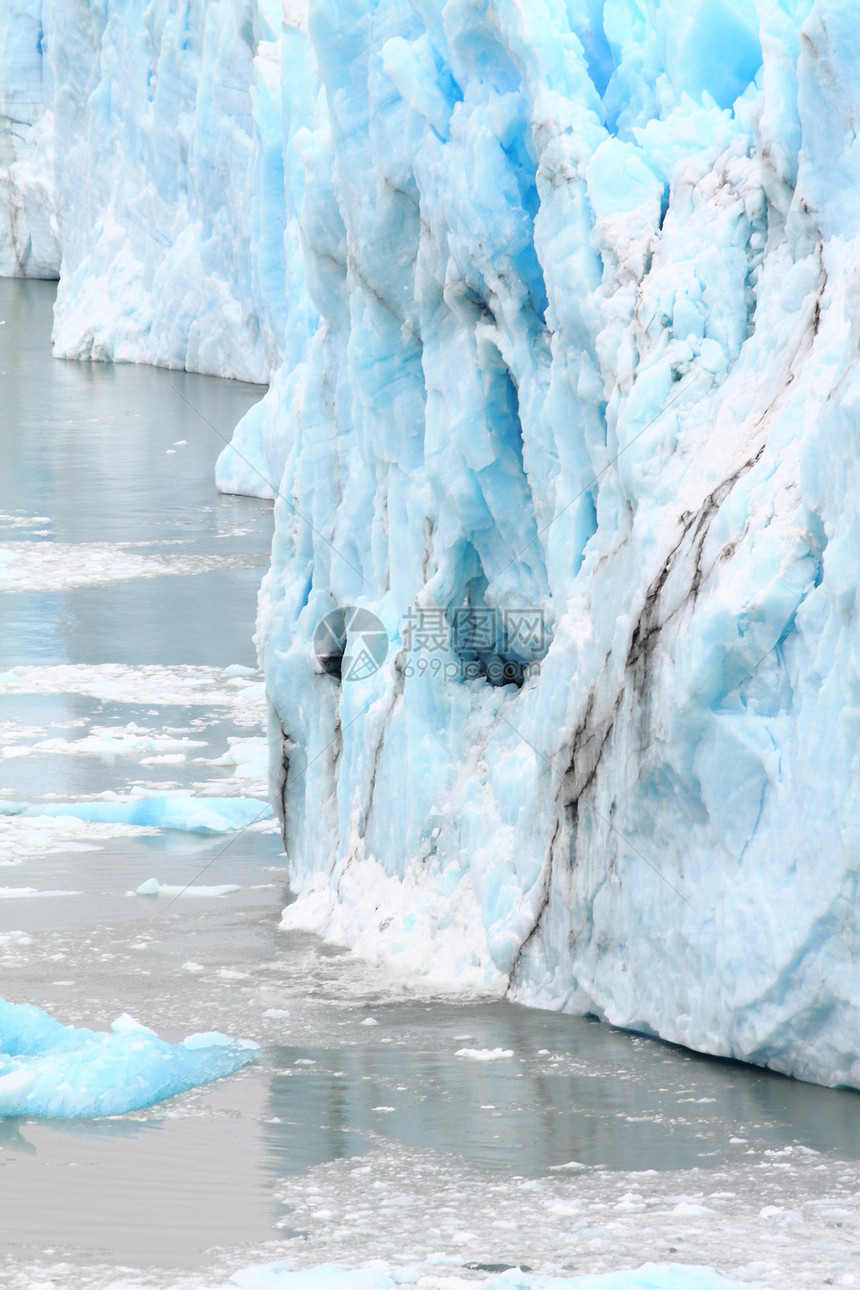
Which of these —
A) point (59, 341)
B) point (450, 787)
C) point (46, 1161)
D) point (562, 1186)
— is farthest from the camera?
point (59, 341)

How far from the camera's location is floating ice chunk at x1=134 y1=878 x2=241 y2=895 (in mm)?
6461

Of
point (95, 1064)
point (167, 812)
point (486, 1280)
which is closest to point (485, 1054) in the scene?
point (95, 1064)

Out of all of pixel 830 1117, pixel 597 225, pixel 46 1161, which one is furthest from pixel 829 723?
pixel 46 1161

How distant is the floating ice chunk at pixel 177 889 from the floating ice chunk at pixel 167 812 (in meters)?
0.89

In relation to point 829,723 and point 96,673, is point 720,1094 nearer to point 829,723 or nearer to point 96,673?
point 829,723

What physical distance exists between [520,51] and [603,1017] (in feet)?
9.32

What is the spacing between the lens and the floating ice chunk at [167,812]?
7.49 metres

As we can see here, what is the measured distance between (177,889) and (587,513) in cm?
264

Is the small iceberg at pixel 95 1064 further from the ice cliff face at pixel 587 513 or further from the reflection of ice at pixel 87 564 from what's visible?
the reflection of ice at pixel 87 564

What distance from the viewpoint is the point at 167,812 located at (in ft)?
24.8

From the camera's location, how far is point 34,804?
25.3 ft

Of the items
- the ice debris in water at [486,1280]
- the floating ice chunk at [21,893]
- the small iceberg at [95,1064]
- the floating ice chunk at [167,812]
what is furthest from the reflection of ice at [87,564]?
the ice debris in water at [486,1280]

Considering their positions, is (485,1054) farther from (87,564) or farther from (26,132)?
(26,132)

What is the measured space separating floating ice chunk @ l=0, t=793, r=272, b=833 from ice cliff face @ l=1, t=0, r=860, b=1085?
2.72 feet
